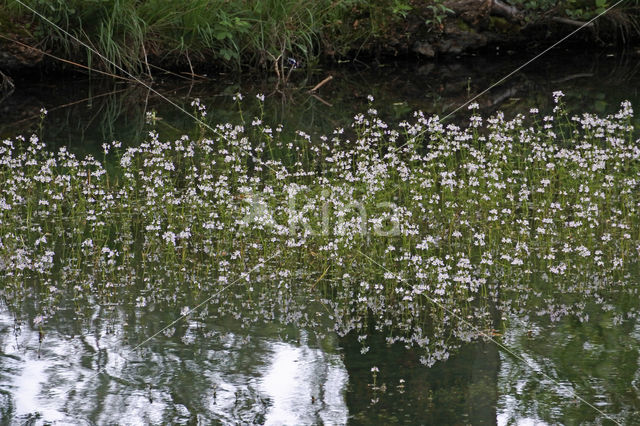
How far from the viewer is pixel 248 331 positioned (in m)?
5.76

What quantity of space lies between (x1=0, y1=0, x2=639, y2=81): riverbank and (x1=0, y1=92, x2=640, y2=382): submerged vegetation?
578 centimetres

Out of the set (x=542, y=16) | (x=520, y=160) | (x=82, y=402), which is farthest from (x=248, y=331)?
(x=542, y=16)

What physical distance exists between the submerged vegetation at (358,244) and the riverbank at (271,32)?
5.78 meters

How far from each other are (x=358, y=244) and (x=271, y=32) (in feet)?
27.7

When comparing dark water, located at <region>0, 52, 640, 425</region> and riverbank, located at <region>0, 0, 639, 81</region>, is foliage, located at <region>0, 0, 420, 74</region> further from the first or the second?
dark water, located at <region>0, 52, 640, 425</region>

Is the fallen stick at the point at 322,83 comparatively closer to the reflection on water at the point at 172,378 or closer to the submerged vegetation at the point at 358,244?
the submerged vegetation at the point at 358,244

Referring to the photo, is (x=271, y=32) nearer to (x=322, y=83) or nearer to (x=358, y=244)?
(x=322, y=83)

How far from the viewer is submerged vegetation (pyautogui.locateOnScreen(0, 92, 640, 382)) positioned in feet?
19.8

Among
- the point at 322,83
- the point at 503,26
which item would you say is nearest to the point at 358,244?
the point at 322,83

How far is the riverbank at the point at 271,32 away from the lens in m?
14.2

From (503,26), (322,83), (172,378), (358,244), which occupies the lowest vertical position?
(172,378)

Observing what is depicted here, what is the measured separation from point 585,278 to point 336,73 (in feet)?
31.5

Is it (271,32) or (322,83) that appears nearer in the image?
(322,83)

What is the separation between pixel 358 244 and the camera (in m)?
6.87
